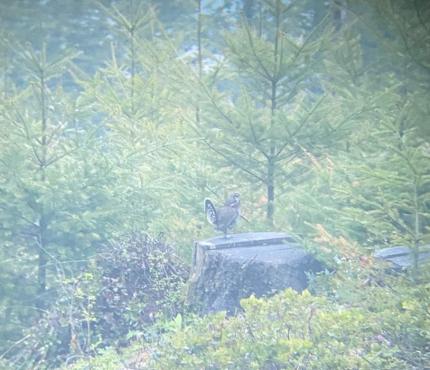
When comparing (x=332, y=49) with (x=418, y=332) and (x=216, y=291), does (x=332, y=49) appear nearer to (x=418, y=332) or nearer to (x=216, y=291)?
(x=216, y=291)

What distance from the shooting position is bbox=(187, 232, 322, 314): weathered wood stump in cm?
626

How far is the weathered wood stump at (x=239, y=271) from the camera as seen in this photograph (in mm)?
6258

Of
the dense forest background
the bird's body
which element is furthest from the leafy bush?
the bird's body

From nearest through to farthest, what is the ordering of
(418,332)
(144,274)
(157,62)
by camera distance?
(418,332), (144,274), (157,62)

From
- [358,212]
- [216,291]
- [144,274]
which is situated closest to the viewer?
[358,212]

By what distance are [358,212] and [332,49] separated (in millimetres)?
2543

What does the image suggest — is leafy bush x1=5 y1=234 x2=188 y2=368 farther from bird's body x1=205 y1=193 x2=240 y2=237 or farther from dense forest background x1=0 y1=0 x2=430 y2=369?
bird's body x1=205 y1=193 x2=240 y2=237

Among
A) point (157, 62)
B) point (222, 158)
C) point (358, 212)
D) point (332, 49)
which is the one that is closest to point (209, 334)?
point (358, 212)

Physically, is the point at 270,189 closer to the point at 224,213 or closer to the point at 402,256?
the point at 224,213

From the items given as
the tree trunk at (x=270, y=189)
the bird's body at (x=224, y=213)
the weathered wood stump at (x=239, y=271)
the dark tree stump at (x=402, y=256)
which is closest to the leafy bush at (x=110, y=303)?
the weathered wood stump at (x=239, y=271)

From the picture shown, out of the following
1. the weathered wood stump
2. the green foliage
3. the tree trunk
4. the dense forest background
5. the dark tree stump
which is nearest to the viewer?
the green foliage

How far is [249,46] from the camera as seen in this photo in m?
7.14

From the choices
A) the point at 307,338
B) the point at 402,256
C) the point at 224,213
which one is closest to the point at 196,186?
the point at 224,213

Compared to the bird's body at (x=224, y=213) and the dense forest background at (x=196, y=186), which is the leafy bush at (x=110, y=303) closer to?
the dense forest background at (x=196, y=186)
